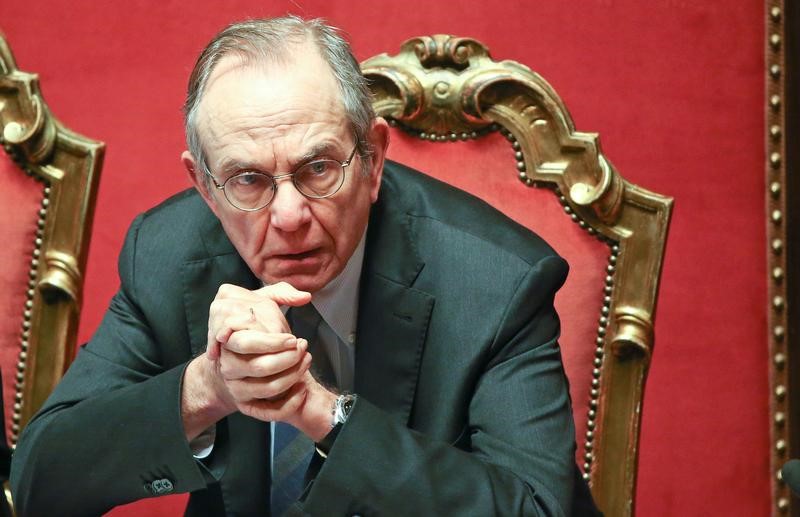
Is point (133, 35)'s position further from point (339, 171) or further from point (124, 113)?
point (339, 171)

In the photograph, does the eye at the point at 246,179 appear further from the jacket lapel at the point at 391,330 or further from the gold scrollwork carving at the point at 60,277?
the gold scrollwork carving at the point at 60,277

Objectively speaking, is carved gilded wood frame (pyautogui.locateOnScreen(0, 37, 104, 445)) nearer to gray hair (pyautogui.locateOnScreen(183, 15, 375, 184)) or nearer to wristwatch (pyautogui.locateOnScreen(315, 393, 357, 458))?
gray hair (pyautogui.locateOnScreen(183, 15, 375, 184))

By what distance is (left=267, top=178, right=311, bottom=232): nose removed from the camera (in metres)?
1.64

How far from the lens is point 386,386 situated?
179cm

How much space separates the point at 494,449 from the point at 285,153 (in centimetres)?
49

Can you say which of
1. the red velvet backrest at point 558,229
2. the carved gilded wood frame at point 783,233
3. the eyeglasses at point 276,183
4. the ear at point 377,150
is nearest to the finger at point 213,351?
the eyeglasses at point 276,183

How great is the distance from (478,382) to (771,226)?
3.96 feet

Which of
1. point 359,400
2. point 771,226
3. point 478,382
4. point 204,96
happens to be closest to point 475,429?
point 478,382

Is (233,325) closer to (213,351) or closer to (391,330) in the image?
(213,351)

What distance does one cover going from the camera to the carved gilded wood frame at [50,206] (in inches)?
86.9

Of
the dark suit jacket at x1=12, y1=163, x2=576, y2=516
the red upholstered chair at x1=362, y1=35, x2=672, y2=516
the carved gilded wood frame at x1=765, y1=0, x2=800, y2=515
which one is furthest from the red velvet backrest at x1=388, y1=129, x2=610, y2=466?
the carved gilded wood frame at x1=765, y1=0, x2=800, y2=515

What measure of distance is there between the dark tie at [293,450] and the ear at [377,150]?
21cm

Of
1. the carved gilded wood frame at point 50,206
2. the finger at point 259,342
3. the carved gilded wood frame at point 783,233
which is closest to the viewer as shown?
the finger at point 259,342

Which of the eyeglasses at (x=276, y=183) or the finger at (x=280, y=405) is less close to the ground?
the eyeglasses at (x=276, y=183)
